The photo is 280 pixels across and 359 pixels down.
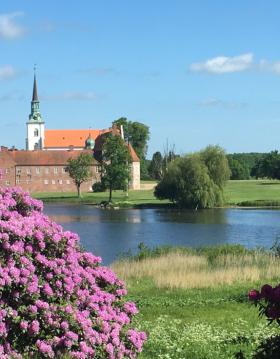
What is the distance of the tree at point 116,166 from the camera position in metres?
88.1

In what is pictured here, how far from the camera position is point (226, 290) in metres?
13.7

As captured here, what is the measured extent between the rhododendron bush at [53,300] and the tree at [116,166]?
78.9 metres

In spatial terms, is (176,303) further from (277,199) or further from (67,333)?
(277,199)

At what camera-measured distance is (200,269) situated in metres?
17.0

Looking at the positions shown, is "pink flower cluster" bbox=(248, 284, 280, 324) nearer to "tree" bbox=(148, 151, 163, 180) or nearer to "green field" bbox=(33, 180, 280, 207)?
"green field" bbox=(33, 180, 280, 207)

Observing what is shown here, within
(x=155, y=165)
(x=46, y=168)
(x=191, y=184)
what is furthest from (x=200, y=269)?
(x=155, y=165)

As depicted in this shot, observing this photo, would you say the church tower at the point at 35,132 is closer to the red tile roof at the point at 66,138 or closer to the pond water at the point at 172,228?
the red tile roof at the point at 66,138

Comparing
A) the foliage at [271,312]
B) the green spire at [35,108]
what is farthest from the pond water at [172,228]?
the green spire at [35,108]

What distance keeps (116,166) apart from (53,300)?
3250 inches

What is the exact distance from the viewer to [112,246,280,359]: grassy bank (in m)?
8.00

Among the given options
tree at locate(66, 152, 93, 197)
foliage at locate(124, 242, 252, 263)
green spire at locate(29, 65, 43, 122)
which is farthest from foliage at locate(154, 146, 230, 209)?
green spire at locate(29, 65, 43, 122)

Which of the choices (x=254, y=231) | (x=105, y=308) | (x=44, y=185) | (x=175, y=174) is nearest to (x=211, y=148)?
(x=175, y=174)

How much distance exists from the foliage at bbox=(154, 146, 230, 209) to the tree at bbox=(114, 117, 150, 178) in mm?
49677

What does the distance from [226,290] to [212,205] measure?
55880 millimetres
